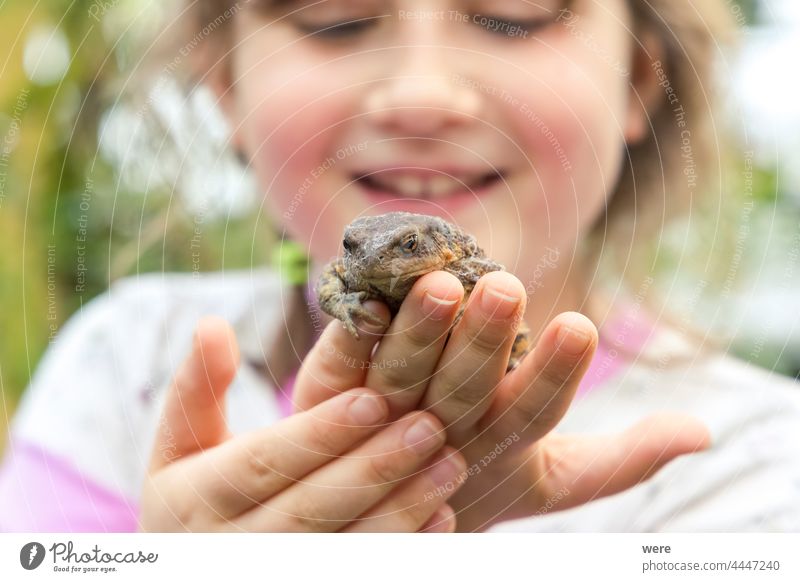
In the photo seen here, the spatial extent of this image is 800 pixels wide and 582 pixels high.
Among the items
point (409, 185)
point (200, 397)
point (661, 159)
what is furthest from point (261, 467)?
point (661, 159)

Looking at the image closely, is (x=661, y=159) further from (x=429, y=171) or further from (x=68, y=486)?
(x=68, y=486)

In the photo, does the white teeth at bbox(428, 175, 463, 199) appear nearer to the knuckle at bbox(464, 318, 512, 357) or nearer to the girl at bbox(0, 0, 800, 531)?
the girl at bbox(0, 0, 800, 531)

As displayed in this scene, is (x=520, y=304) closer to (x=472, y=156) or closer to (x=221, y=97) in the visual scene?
(x=472, y=156)

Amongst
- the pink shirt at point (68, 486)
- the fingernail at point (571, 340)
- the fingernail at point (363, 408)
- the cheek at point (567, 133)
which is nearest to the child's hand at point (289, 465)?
the fingernail at point (363, 408)

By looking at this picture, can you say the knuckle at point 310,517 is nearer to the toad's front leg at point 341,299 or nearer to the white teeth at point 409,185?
the toad's front leg at point 341,299

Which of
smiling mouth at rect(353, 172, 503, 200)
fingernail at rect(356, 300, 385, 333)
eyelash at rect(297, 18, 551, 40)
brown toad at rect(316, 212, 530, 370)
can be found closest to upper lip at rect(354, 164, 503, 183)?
smiling mouth at rect(353, 172, 503, 200)

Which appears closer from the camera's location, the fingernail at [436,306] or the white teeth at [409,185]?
the fingernail at [436,306]

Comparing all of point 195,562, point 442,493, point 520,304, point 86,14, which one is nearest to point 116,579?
point 195,562
